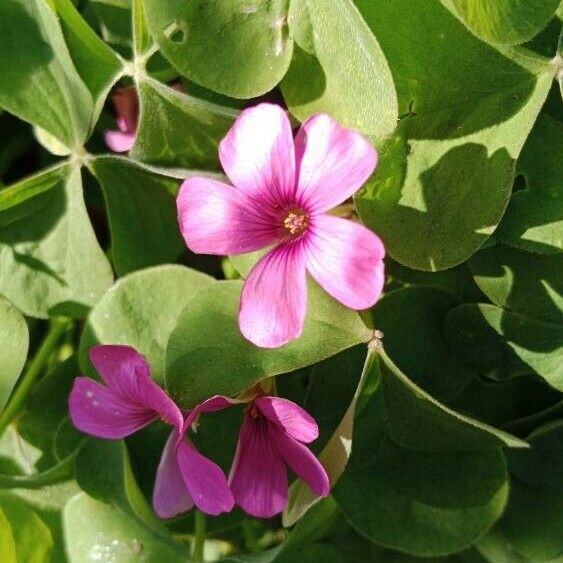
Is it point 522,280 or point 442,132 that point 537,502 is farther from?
point 442,132

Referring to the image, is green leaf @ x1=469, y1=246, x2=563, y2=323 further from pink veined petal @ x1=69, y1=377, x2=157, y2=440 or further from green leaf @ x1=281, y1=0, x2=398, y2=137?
pink veined petal @ x1=69, y1=377, x2=157, y2=440

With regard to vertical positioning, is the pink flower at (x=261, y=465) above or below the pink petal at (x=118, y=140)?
below

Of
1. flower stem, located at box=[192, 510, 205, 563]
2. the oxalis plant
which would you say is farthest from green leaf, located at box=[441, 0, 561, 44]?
flower stem, located at box=[192, 510, 205, 563]

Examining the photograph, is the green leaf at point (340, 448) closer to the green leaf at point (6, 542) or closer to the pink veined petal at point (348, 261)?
the pink veined petal at point (348, 261)

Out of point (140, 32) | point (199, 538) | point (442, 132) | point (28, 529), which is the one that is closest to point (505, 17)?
point (442, 132)

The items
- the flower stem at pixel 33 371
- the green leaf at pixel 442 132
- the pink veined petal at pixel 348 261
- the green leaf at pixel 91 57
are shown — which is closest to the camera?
the pink veined petal at pixel 348 261

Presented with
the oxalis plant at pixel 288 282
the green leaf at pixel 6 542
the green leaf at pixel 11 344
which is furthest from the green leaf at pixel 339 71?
the green leaf at pixel 6 542

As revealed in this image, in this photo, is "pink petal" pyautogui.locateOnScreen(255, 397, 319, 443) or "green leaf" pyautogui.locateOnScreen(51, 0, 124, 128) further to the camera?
"green leaf" pyautogui.locateOnScreen(51, 0, 124, 128)
